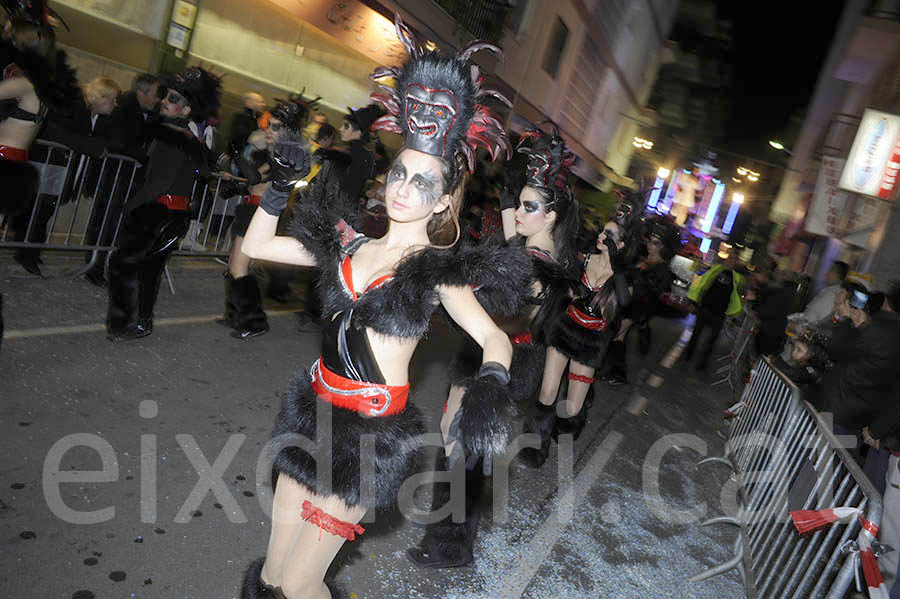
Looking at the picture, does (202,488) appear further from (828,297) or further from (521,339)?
(828,297)

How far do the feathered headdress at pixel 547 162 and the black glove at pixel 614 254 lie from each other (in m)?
0.73

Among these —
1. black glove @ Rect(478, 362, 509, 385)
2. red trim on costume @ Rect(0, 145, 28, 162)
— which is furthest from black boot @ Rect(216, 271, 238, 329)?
black glove @ Rect(478, 362, 509, 385)

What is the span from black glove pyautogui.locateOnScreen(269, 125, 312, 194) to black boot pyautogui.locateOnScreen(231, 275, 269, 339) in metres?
3.68

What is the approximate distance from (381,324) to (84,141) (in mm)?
5578

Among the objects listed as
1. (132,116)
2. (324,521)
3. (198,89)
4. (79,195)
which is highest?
(198,89)

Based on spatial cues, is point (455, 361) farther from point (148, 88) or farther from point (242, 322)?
point (148, 88)

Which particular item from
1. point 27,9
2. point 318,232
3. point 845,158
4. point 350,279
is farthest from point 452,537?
point 845,158

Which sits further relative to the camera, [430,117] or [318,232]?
[318,232]

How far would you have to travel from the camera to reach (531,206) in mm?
4504

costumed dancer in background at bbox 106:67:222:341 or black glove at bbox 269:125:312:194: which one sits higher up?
black glove at bbox 269:125:312:194

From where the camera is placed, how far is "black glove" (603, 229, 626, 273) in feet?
17.4

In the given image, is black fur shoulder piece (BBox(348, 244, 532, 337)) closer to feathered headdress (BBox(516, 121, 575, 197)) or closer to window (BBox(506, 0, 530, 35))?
feathered headdress (BBox(516, 121, 575, 197))

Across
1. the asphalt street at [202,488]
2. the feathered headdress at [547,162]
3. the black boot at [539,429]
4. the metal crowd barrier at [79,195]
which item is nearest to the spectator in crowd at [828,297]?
the asphalt street at [202,488]

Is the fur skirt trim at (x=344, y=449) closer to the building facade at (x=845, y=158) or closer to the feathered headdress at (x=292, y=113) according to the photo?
the feathered headdress at (x=292, y=113)
